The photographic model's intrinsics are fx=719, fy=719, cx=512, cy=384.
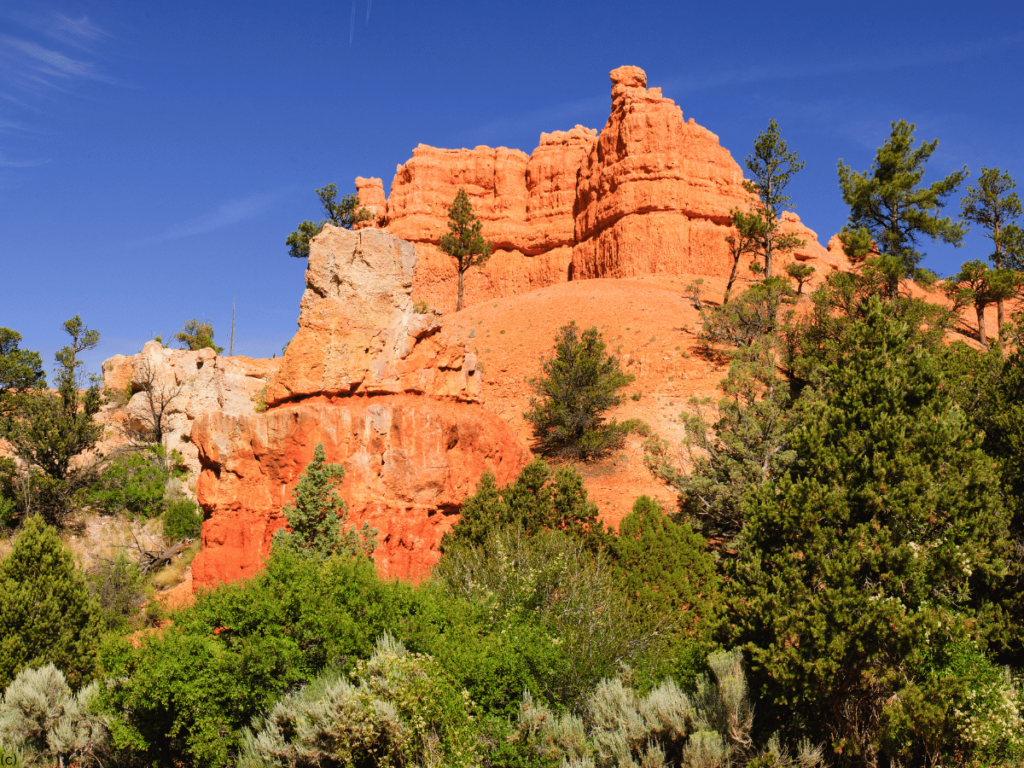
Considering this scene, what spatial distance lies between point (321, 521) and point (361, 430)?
101 inches

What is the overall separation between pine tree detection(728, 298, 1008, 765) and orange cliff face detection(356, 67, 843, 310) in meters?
38.9

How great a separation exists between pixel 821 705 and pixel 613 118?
186ft

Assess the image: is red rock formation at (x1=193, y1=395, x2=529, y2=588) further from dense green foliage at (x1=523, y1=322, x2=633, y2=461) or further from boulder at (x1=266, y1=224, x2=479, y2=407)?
dense green foliage at (x1=523, y1=322, x2=633, y2=461)

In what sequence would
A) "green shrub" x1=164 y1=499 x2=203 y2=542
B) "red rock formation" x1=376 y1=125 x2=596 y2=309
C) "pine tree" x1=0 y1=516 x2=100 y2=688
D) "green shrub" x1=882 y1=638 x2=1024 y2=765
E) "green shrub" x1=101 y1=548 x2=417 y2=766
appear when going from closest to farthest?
"green shrub" x1=882 y1=638 x2=1024 y2=765
"green shrub" x1=101 y1=548 x2=417 y2=766
"pine tree" x1=0 y1=516 x2=100 y2=688
"green shrub" x1=164 y1=499 x2=203 y2=542
"red rock formation" x1=376 y1=125 x2=596 y2=309

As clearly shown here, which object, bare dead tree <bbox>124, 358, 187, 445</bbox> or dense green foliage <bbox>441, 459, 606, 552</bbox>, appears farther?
bare dead tree <bbox>124, 358, 187, 445</bbox>

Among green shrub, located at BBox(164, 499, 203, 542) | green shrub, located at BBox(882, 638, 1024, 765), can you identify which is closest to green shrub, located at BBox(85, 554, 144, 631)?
green shrub, located at BBox(164, 499, 203, 542)

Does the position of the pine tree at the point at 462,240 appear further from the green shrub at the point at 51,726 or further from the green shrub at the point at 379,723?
the green shrub at the point at 379,723

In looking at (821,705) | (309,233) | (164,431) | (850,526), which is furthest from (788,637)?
(309,233)

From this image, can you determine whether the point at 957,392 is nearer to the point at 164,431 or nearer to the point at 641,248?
the point at 164,431

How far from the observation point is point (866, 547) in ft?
40.6

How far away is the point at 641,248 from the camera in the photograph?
56.2 meters

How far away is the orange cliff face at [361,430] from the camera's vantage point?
1797 cm

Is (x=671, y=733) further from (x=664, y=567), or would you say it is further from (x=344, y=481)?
(x=344, y=481)

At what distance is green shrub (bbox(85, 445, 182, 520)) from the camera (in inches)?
1215
